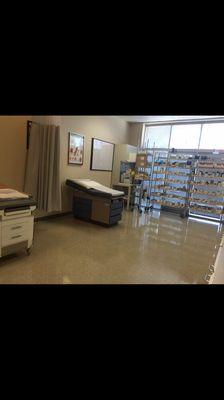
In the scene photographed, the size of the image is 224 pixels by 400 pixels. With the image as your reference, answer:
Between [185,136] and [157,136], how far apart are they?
0.86 m

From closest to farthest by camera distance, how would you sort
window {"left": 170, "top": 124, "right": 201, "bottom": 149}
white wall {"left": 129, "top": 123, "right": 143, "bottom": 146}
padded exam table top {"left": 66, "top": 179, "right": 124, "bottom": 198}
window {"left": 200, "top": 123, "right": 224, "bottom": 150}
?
padded exam table top {"left": 66, "top": 179, "right": 124, "bottom": 198}, window {"left": 200, "top": 123, "right": 224, "bottom": 150}, window {"left": 170, "top": 124, "right": 201, "bottom": 149}, white wall {"left": 129, "top": 123, "right": 143, "bottom": 146}

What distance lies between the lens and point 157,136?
6.70 metres

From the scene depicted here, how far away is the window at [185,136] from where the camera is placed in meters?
6.01

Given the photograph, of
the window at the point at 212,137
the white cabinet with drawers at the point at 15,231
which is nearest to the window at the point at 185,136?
the window at the point at 212,137

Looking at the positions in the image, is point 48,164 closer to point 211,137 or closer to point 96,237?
point 96,237

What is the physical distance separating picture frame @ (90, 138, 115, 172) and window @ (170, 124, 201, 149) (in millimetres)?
1791

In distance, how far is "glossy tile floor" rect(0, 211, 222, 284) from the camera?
2340 millimetres

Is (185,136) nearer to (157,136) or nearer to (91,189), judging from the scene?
(157,136)

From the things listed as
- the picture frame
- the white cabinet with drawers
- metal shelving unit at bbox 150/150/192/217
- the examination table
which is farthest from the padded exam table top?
metal shelving unit at bbox 150/150/192/217

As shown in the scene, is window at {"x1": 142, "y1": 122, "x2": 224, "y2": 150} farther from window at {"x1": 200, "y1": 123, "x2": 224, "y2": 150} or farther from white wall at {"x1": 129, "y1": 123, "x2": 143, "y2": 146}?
white wall at {"x1": 129, "y1": 123, "x2": 143, "y2": 146}

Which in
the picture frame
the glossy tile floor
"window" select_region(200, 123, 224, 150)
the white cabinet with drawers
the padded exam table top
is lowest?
the glossy tile floor
